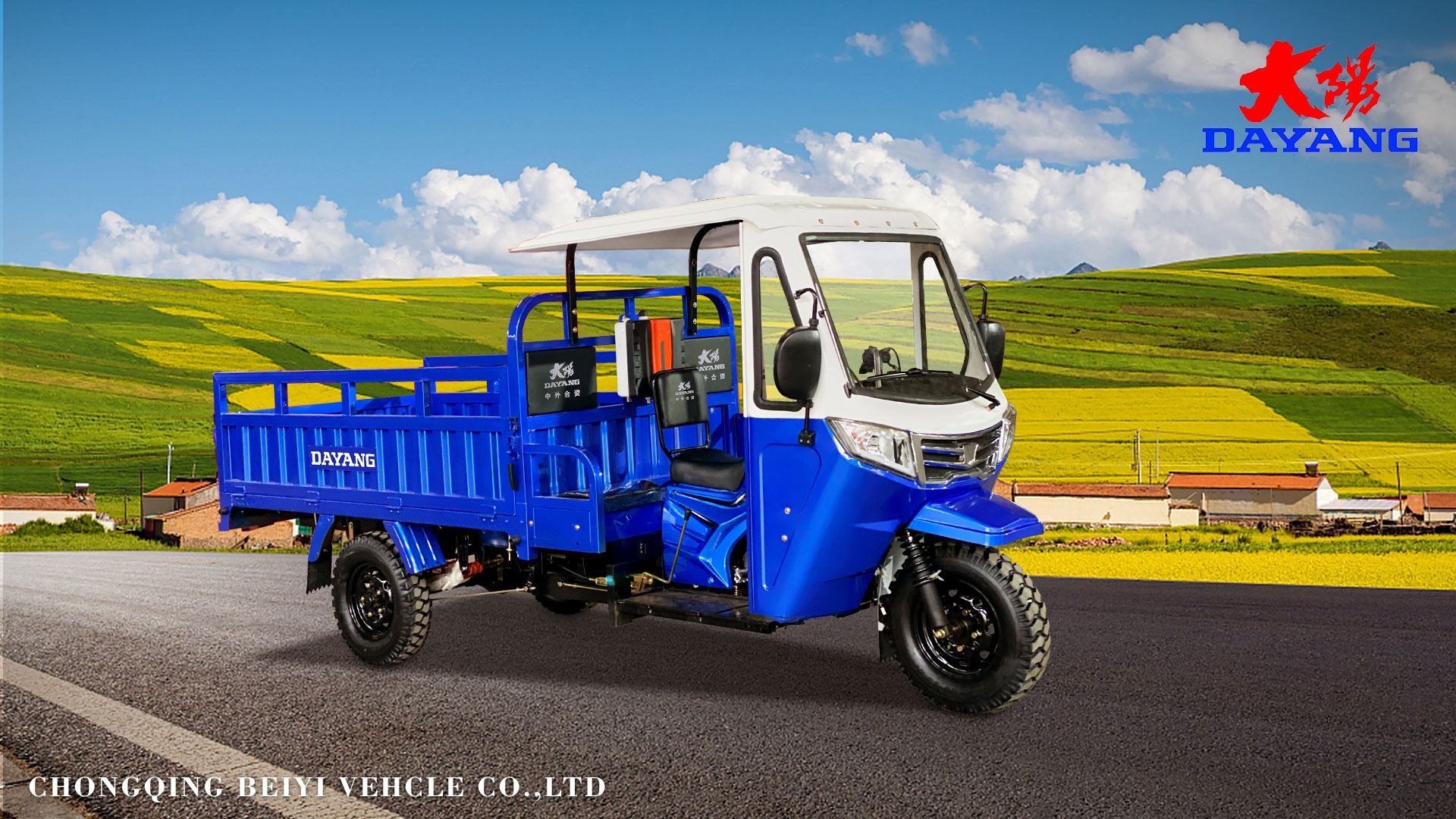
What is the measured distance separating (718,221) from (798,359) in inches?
43.6

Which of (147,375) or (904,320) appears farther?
(147,375)

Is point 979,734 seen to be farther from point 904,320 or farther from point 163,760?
point 163,760

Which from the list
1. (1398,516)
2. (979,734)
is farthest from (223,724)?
(1398,516)

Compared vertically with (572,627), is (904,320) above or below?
above

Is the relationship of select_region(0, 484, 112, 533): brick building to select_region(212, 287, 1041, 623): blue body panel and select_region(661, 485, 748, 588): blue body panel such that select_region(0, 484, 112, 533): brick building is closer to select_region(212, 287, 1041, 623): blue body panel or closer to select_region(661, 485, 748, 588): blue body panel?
select_region(212, 287, 1041, 623): blue body panel

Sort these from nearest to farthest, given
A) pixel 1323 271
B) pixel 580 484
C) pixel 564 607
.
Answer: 1. pixel 580 484
2. pixel 564 607
3. pixel 1323 271

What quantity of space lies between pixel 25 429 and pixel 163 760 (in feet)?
150

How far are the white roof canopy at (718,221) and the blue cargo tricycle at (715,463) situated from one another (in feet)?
0.06

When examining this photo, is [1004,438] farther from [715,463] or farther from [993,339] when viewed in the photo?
[715,463]

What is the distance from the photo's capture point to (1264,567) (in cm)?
1257

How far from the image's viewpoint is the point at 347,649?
27.5 ft

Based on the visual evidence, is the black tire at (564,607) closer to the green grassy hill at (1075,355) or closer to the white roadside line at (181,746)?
the white roadside line at (181,746)

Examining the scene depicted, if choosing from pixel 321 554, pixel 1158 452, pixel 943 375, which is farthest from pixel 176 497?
pixel 943 375

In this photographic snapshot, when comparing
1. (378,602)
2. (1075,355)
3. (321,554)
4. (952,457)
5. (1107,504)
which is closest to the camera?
(952,457)
